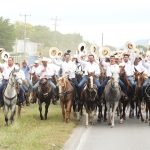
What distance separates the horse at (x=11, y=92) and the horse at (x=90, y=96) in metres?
2.40

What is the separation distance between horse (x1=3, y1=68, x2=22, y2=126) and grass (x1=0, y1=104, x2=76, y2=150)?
21.9 inches

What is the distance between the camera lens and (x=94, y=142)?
14.4 m

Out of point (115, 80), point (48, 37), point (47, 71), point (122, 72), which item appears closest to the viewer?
point (115, 80)

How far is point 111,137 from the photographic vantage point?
15.4 meters

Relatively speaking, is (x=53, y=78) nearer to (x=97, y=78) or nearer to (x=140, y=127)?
(x=97, y=78)

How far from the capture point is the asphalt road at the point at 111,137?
13578 millimetres

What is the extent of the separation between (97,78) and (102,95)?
64cm

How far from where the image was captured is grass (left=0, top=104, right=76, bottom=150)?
13.1 m

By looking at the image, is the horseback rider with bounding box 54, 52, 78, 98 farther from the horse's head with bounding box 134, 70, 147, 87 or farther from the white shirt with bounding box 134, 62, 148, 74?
the horse's head with bounding box 134, 70, 147, 87

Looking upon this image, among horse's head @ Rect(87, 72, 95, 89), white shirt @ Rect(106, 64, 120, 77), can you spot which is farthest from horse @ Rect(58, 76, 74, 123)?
white shirt @ Rect(106, 64, 120, 77)

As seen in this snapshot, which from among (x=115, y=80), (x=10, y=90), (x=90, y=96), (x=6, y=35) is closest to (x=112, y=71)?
(x=115, y=80)

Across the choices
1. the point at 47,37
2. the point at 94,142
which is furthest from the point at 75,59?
the point at 47,37

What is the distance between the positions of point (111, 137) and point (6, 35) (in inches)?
2781

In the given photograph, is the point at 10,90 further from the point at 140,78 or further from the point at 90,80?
the point at 140,78
